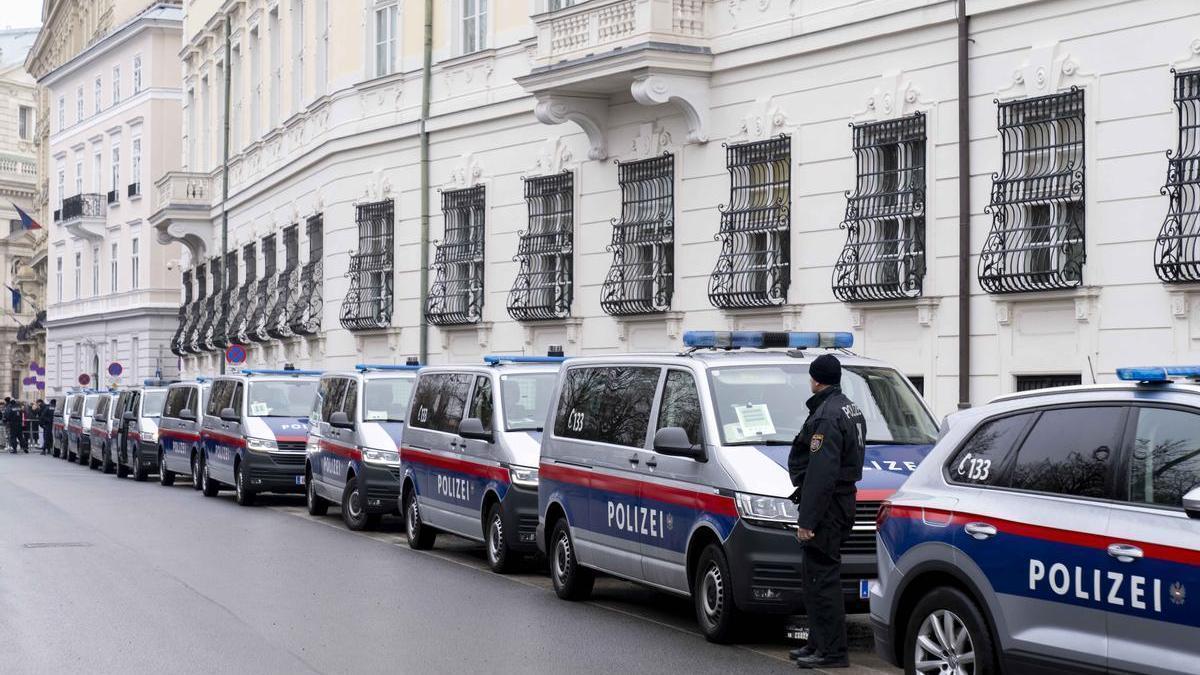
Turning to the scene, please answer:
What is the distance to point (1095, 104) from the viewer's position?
1745 cm

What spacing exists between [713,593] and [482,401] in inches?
223

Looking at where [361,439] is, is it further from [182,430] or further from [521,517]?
[182,430]

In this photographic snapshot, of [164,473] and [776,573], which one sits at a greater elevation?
[776,573]

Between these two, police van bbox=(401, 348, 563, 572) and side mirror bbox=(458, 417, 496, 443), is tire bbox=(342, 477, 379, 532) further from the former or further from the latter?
side mirror bbox=(458, 417, 496, 443)

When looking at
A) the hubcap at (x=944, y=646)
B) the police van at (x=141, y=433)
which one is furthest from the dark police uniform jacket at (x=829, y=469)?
the police van at (x=141, y=433)

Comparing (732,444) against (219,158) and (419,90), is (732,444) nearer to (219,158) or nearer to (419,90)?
(419,90)

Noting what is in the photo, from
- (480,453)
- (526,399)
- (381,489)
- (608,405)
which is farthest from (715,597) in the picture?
(381,489)

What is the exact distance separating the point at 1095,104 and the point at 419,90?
15881mm

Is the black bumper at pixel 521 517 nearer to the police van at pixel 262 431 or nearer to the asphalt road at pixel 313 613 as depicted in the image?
the asphalt road at pixel 313 613

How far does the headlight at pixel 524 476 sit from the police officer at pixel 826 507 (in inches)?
207

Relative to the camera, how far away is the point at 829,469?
10180mm

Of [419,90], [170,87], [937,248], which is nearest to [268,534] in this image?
[937,248]

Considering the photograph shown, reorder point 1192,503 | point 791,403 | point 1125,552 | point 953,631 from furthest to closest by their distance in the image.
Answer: point 791,403
point 953,631
point 1125,552
point 1192,503

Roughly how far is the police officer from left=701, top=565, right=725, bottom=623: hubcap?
0.87m
